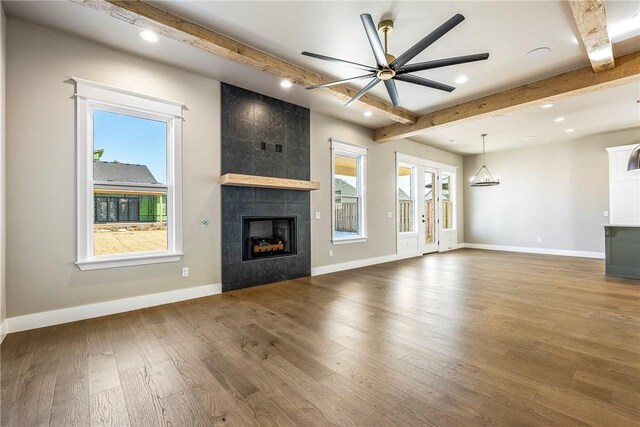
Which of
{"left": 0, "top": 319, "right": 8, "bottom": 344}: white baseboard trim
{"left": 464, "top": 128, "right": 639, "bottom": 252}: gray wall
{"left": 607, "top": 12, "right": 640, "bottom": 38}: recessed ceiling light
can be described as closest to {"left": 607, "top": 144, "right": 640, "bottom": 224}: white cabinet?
{"left": 464, "top": 128, "right": 639, "bottom": 252}: gray wall

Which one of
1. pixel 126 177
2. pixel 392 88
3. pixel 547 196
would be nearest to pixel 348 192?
pixel 392 88

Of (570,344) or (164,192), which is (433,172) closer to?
(570,344)

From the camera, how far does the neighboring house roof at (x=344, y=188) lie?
592 cm

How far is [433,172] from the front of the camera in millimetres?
8367

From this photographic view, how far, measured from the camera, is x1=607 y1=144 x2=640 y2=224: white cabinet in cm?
610

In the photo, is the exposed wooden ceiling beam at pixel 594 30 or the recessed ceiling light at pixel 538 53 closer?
the exposed wooden ceiling beam at pixel 594 30

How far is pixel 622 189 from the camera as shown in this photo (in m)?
6.28

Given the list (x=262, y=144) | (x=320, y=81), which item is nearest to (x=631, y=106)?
(x=320, y=81)

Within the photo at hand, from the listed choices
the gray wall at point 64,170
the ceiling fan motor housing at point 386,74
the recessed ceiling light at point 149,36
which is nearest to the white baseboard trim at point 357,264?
the gray wall at point 64,170

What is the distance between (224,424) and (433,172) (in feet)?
27.0

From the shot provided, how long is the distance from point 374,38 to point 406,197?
5620 mm

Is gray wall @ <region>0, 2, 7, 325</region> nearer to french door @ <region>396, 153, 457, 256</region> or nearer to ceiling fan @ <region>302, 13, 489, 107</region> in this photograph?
ceiling fan @ <region>302, 13, 489, 107</region>

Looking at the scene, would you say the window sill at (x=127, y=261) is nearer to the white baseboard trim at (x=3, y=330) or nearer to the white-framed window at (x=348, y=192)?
the white baseboard trim at (x=3, y=330)

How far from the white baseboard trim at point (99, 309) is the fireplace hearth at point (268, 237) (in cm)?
85
